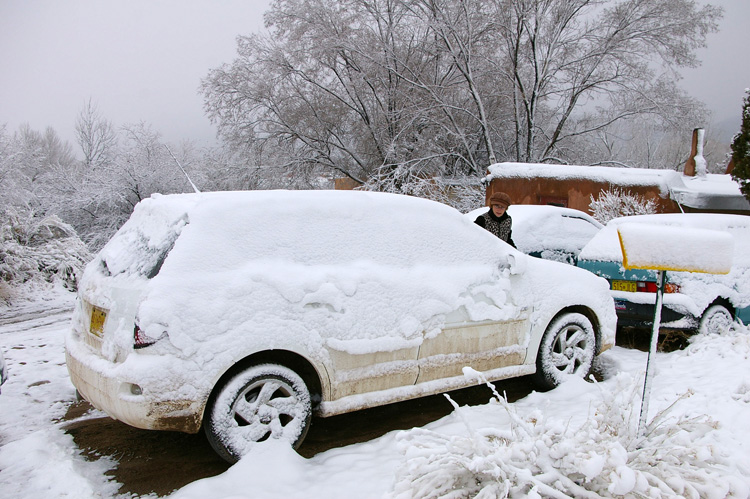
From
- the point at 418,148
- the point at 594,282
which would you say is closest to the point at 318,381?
the point at 594,282

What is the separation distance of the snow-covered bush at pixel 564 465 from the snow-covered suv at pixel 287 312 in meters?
1.17

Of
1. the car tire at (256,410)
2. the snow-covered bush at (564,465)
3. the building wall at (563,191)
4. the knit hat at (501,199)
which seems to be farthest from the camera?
the building wall at (563,191)

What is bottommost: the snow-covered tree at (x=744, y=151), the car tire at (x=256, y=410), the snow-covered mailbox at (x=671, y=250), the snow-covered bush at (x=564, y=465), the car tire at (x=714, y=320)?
the car tire at (x=256, y=410)

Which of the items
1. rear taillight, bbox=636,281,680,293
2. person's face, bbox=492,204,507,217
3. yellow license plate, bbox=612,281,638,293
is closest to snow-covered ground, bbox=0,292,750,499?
rear taillight, bbox=636,281,680,293

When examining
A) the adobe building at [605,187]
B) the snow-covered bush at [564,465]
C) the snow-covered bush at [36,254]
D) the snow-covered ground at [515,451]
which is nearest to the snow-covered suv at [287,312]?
the snow-covered ground at [515,451]

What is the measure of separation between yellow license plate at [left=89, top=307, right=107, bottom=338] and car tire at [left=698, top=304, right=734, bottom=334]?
583 cm

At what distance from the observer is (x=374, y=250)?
3.73 m

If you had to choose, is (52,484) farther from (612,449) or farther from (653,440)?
(653,440)

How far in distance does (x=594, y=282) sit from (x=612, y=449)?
303 centimetres

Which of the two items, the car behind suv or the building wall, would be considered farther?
the building wall

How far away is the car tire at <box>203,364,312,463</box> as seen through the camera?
302cm

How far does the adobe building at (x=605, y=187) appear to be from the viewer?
14.2 meters

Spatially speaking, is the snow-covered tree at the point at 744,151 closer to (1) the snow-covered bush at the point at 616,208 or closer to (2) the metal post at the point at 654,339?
(1) the snow-covered bush at the point at 616,208

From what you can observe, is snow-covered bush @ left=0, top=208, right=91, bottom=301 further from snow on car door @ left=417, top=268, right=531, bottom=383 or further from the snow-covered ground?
snow on car door @ left=417, top=268, right=531, bottom=383
